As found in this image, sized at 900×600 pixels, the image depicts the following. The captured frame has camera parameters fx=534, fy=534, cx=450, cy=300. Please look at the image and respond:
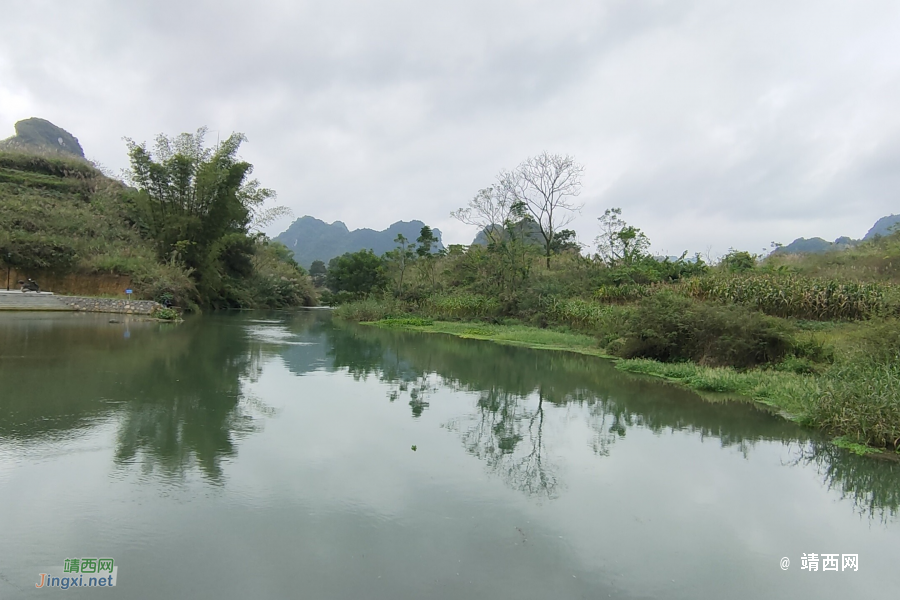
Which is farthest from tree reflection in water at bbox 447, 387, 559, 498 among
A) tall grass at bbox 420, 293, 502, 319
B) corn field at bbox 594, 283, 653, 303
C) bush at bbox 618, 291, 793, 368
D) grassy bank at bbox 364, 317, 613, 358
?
tall grass at bbox 420, 293, 502, 319

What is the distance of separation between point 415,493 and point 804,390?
6.32 m

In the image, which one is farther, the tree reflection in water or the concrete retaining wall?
the concrete retaining wall

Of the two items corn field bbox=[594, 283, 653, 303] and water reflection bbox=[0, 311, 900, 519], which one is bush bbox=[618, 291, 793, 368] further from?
corn field bbox=[594, 283, 653, 303]

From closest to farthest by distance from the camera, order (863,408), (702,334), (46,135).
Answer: (863,408) < (702,334) < (46,135)

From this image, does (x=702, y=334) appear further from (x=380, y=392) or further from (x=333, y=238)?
(x=333, y=238)

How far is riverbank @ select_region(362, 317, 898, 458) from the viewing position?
6078mm

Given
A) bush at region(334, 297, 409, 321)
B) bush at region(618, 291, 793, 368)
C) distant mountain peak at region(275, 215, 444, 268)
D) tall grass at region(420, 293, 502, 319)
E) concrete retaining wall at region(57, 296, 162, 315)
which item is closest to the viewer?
bush at region(618, 291, 793, 368)

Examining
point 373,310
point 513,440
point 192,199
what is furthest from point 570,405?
point 192,199

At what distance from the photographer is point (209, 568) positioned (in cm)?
293

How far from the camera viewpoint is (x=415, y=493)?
13.7ft

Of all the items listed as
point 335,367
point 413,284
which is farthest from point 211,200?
point 335,367

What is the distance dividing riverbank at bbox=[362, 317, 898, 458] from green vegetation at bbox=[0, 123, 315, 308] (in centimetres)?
2013

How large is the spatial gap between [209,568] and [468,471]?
239cm

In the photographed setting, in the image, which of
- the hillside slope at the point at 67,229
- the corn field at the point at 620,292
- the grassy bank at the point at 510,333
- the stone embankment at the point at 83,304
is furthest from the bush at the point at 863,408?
the hillside slope at the point at 67,229
